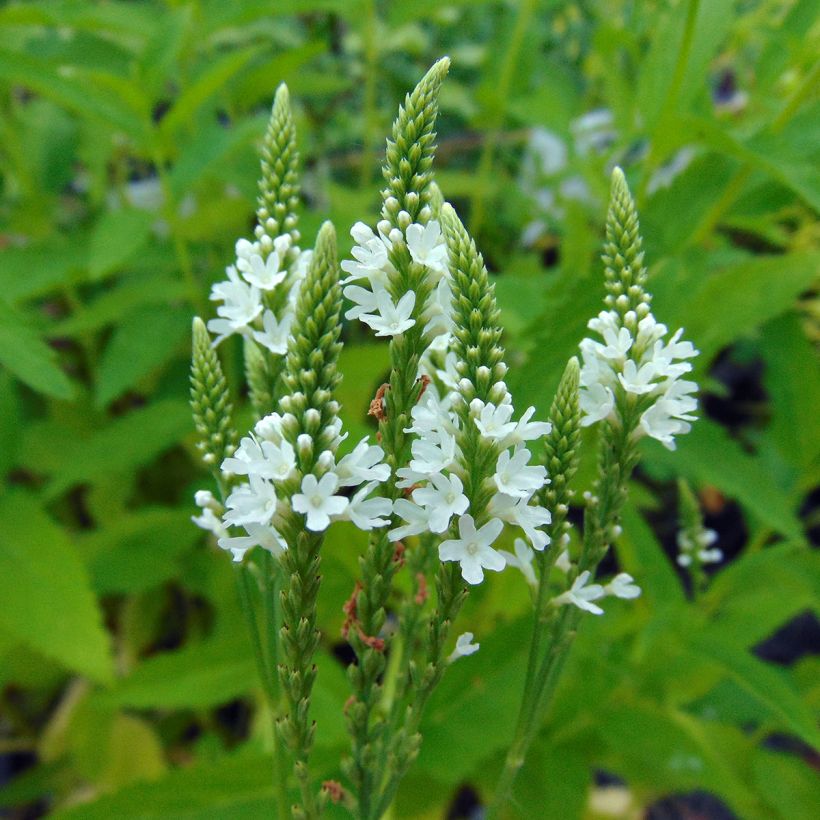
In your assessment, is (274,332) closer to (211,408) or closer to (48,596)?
(211,408)

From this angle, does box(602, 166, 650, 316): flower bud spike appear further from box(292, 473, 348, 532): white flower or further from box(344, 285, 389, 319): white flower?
box(292, 473, 348, 532): white flower

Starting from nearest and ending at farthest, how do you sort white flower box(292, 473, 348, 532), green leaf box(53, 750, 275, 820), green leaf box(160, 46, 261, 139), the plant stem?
white flower box(292, 473, 348, 532) < the plant stem < green leaf box(53, 750, 275, 820) < green leaf box(160, 46, 261, 139)

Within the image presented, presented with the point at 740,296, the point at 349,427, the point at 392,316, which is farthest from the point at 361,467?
the point at 740,296

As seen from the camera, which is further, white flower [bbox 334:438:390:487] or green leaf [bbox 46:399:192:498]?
green leaf [bbox 46:399:192:498]

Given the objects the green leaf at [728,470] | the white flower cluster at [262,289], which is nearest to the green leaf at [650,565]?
the green leaf at [728,470]

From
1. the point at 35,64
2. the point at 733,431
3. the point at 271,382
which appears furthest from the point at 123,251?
the point at 733,431

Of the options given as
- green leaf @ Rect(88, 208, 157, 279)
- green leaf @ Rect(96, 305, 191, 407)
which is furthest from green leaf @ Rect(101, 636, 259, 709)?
green leaf @ Rect(88, 208, 157, 279)

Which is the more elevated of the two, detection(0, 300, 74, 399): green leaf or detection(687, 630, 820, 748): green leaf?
Result: detection(0, 300, 74, 399): green leaf
